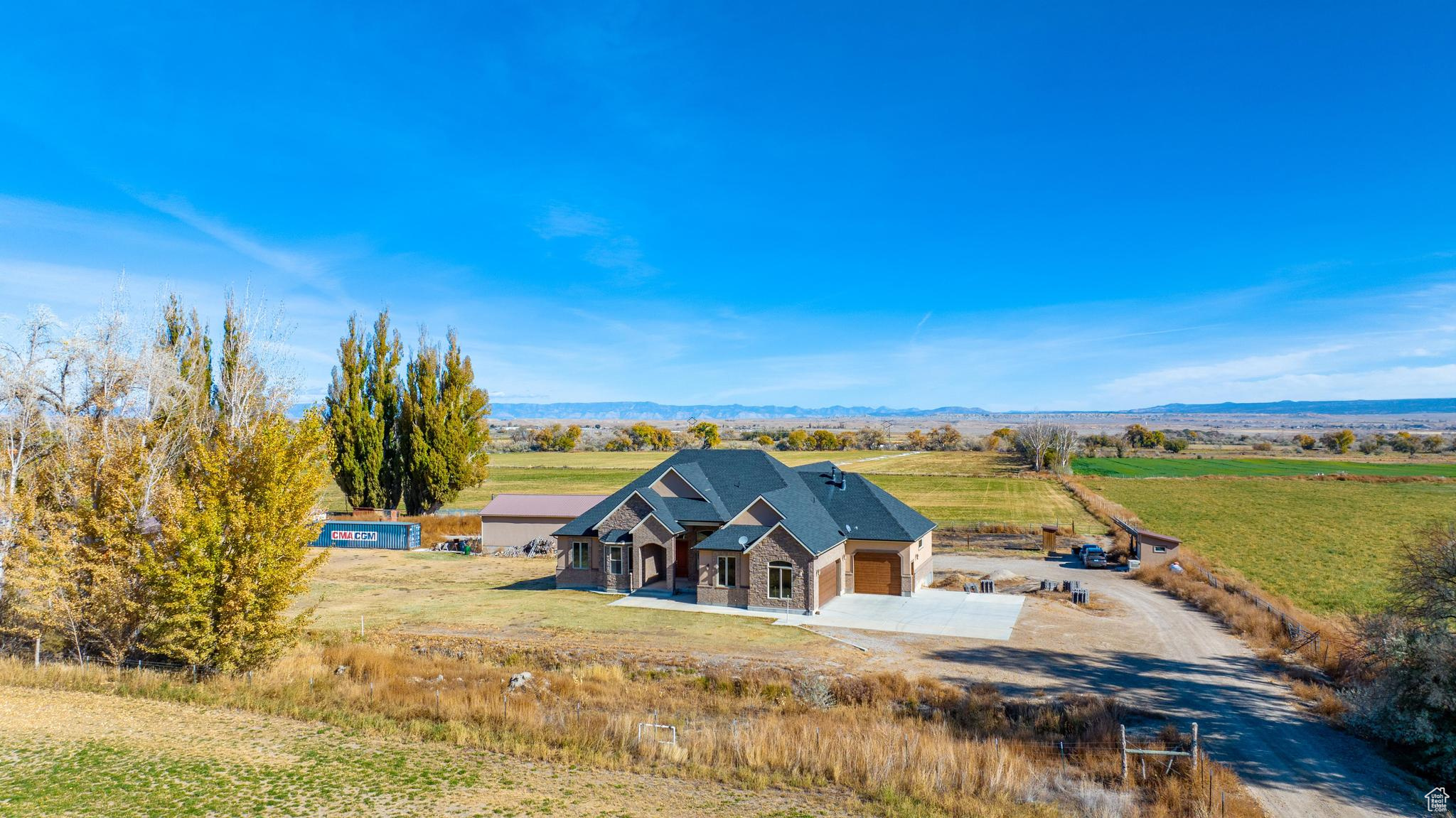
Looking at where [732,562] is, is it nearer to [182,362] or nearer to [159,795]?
[159,795]

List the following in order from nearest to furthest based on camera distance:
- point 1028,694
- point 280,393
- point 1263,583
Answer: point 1028,694, point 280,393, point 1263,583

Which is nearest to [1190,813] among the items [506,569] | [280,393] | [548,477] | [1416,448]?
[280,393]

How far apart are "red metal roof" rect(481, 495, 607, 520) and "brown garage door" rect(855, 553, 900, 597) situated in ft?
60.3

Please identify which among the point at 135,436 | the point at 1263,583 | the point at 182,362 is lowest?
the point at 1263,583

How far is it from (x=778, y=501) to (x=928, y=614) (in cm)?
769

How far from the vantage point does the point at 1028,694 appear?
801 inches

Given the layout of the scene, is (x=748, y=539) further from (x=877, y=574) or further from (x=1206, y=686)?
(x=1206, y=686)

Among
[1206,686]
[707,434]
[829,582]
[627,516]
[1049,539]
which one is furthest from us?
[707,434]

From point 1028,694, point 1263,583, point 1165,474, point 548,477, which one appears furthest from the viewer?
point 1165,474

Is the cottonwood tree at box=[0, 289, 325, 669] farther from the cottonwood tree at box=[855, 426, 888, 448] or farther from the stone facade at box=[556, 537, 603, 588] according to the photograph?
the cottonwood tree at box=[855, 426, 888, 448]

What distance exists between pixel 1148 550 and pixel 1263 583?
5400 millimetres

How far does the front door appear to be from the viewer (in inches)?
1421

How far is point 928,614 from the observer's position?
100 ft

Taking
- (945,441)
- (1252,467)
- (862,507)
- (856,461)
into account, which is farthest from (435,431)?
(945,441)
